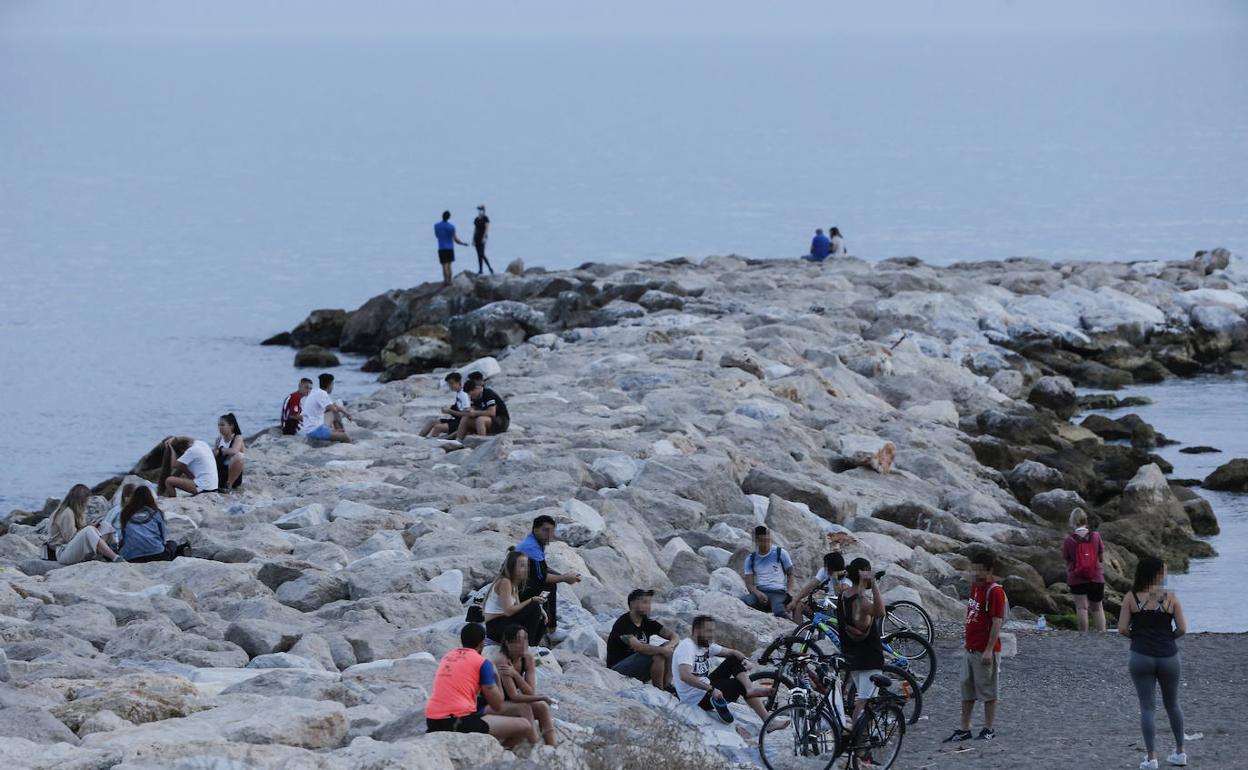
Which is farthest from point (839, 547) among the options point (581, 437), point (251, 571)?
point (251, 571)

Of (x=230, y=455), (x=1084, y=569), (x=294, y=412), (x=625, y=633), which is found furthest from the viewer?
(x=294, y=412)

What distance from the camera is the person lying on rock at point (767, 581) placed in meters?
17.7

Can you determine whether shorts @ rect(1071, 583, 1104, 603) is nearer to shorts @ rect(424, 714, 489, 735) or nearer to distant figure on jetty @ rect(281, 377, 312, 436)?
shorts @ rect(424, 714, 489, 735)

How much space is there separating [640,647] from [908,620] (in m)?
4.04

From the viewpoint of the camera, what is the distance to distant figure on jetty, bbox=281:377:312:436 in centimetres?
2594

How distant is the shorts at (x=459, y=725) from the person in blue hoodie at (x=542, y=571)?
369 centimetres

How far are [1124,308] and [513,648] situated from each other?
110 feet

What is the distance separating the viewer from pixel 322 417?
25.6 m

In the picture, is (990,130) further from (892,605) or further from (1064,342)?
(892,605)

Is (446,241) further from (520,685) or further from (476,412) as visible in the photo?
(520,685)

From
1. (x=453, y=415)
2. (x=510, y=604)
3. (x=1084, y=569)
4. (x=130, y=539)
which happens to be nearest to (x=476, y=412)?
(x=453, y=415)

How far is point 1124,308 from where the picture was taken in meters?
43.3

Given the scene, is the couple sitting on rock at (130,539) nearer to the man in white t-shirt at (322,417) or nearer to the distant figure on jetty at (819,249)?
the man in white t-shirt at (322,417)

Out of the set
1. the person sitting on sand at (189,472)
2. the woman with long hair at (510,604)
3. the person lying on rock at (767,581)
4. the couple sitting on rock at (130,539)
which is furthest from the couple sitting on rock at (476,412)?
the woman with long hair at (510,604)
